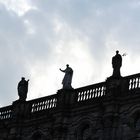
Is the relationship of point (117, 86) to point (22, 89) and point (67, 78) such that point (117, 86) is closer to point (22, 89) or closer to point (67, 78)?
point (67, 78)

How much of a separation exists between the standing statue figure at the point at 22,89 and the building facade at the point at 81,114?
1.86 ft

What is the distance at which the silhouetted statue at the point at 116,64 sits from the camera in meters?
43.3

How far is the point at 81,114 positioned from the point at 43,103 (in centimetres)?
490

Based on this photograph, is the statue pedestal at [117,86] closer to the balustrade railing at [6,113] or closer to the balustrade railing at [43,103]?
the balustrade railing at [43,103]

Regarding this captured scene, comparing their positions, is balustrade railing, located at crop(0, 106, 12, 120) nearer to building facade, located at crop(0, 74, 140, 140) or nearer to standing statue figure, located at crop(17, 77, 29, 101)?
building facade, located at crop(0, 74, 140, 140)

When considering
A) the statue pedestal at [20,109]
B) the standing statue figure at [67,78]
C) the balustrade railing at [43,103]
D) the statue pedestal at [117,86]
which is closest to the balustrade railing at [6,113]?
the statue pedestal at [20,109]

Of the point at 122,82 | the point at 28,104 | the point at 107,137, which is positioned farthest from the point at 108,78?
the point at 28,104

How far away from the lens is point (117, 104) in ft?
138

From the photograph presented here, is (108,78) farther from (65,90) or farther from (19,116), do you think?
(19,116)

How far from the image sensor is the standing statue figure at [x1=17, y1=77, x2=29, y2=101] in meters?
50.3

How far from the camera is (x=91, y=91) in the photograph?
45125mm

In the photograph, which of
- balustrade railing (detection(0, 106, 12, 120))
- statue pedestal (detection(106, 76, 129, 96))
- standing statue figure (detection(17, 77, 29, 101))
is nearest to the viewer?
statue pedestal (detection(106, 76, 129, 96))

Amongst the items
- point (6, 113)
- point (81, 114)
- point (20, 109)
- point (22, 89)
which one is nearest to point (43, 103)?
point (20, 109)

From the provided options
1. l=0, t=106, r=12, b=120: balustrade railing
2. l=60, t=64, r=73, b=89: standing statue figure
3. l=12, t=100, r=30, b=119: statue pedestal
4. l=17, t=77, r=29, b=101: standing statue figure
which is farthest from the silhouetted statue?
l=0, t=106, r=12, b=120: balustrade railing
